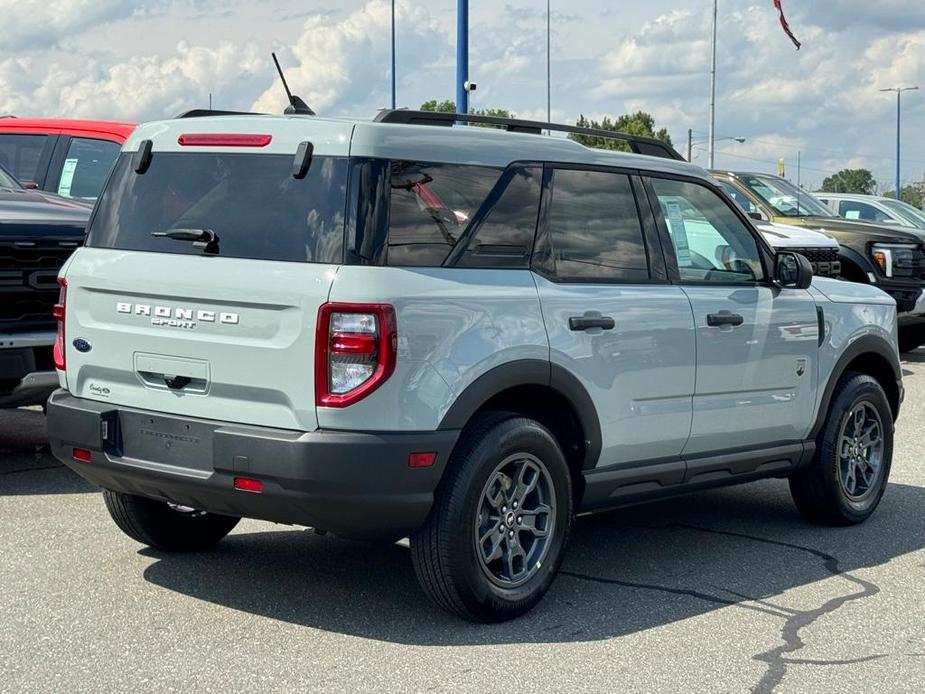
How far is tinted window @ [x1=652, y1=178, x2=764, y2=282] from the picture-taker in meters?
6.34

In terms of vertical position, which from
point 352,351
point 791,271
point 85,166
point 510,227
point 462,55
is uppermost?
point 462,55

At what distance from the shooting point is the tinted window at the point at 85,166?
10.5m

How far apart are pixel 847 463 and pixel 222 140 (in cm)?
378

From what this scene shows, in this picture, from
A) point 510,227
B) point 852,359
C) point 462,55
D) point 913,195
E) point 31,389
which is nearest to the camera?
point 510,227

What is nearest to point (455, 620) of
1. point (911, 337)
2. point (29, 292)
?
point (29, 292)

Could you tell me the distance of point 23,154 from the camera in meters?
10.8

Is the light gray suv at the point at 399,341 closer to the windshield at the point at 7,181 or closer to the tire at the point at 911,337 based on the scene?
the windshield at the point at 7,181

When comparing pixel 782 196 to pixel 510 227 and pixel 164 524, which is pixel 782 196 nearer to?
pixel 510 227

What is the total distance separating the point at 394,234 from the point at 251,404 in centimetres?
79

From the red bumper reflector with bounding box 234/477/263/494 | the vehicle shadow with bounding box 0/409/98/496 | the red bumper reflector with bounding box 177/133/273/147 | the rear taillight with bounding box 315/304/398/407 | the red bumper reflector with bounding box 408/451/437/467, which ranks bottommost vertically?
the vehicle shadow with bounding box 0/409/98/496

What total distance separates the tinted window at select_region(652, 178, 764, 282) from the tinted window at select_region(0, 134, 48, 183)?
19.5 ft

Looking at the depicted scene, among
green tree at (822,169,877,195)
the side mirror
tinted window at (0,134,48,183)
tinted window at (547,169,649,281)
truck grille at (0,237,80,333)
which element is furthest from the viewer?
green tree at (822,169,877,195)

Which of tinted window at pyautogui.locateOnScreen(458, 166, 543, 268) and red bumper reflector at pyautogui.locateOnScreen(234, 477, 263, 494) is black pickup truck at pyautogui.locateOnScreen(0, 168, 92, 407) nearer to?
red bumper reflector at pyautogui.locateOnScreen(234, 477, 263, 494)

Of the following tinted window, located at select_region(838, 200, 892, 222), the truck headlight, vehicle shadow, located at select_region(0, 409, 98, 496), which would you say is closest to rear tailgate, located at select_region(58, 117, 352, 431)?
vehicle shadow, located at select_region(0, 409, 98, 496)
